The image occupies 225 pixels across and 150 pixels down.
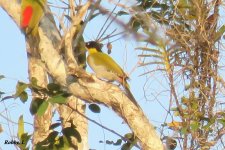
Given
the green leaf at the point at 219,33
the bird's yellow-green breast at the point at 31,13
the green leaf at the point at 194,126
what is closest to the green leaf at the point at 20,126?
the bird's yellow-green breast at the point at 31,13

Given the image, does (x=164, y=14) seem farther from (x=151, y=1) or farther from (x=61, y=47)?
(x=61, y=47)

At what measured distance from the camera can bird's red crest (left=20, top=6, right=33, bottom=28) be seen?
88.4 inches

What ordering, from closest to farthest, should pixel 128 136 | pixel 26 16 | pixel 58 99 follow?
pixel 58 99
pixel 26 16
pixel 128 136

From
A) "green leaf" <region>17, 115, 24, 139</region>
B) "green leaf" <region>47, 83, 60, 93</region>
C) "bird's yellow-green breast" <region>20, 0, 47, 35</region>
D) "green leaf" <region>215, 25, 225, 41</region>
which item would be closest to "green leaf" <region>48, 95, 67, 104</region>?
"green leaf" <region>47, 83, 60, 93</region>

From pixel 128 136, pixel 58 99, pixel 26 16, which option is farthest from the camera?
pixel 128 136

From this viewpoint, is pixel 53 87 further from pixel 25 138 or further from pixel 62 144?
pixel 25 138

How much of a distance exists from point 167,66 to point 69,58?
0.48 m

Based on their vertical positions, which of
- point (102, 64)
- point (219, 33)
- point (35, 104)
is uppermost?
point (219, 33)

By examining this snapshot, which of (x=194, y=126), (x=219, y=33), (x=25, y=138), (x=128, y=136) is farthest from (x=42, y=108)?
(x=219, y=33)

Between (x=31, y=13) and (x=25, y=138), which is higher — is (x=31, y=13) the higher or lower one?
the higher one

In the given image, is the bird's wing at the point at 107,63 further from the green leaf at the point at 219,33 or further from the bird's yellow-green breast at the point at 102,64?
the green leaf at the point at 219,33

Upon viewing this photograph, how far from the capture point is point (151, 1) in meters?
2.55

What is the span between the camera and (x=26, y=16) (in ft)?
7.49

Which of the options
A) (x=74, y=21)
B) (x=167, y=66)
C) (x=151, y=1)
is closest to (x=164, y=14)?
(x=151, y=1)
